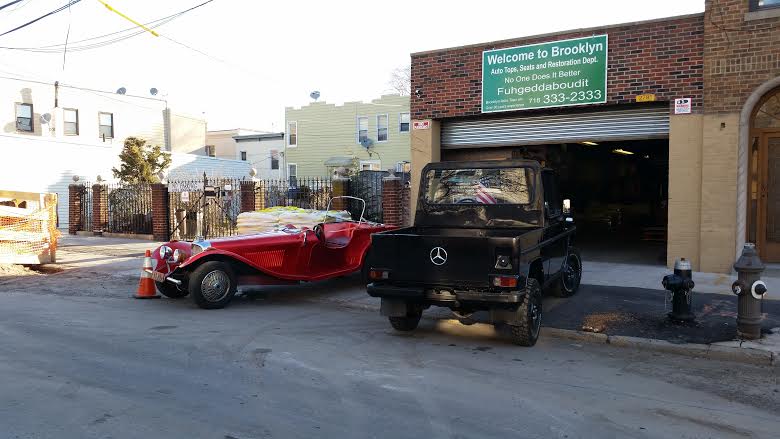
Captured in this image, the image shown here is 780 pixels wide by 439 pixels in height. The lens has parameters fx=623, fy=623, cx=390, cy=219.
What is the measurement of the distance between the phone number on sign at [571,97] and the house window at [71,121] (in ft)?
87.5

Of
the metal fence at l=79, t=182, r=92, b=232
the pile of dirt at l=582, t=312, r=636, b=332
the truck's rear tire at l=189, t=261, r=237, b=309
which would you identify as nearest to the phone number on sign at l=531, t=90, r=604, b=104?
the pile of dirt at l=582, t=312, r=636, b=332

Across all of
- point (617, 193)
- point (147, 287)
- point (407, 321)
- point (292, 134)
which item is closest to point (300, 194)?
point (147, 287)

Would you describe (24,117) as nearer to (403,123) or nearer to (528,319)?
(403,123)

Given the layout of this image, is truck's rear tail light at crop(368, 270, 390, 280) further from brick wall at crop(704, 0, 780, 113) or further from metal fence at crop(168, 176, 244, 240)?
metal fence at crop(168, 176, 244, 240)

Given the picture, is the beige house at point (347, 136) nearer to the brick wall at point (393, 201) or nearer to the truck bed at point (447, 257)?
the brick wall at point (393, 201)

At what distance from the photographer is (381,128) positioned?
34.7 metres

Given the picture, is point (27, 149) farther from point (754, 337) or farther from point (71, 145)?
point (754, 337)

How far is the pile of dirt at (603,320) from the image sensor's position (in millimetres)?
7573

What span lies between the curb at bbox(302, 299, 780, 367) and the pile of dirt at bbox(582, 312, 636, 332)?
194 millimetres

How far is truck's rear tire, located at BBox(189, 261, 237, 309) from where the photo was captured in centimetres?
917

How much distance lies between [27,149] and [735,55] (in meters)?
25.9

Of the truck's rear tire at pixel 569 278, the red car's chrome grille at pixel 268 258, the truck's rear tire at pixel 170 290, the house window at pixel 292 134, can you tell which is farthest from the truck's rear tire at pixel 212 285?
the house window at pixel 292 134

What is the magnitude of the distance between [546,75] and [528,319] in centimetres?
761

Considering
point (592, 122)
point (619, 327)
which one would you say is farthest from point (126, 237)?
point (619, 327)
